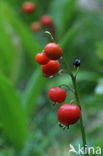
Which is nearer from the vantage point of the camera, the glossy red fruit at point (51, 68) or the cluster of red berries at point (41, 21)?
the glossy red fruit at point (51, 68)

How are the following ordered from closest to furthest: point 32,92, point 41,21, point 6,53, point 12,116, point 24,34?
point 12,116 → point 32,92 → point 24,34 → point 6,53 → point 41,21

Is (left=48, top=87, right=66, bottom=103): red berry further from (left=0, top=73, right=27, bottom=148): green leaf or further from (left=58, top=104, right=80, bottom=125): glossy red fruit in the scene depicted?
(left=0, top=73, right=27, bottom=148): green leaf

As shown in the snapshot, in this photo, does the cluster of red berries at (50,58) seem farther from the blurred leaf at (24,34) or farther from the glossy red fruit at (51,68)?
the blurred leaf at (24,34)

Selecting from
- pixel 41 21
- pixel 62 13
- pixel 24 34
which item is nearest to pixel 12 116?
pixel 24 34

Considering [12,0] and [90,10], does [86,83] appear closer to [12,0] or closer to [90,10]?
[90,10]

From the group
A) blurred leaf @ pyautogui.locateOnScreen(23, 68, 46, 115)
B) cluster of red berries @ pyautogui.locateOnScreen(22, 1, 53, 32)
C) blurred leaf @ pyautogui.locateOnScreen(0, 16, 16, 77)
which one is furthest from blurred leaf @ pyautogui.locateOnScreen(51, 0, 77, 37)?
blurred leaf @ pyautogui.locateOnScreen(23, 68, 46, 115)

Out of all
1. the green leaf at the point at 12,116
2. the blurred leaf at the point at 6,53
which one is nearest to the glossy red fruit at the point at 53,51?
the green leaf at the point at 12,116

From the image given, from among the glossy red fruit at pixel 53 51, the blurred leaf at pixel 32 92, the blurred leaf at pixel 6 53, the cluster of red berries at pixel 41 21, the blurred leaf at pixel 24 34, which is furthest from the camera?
the cluster of red berries at pixel 41 21

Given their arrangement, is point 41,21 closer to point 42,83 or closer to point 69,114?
point 42,83
